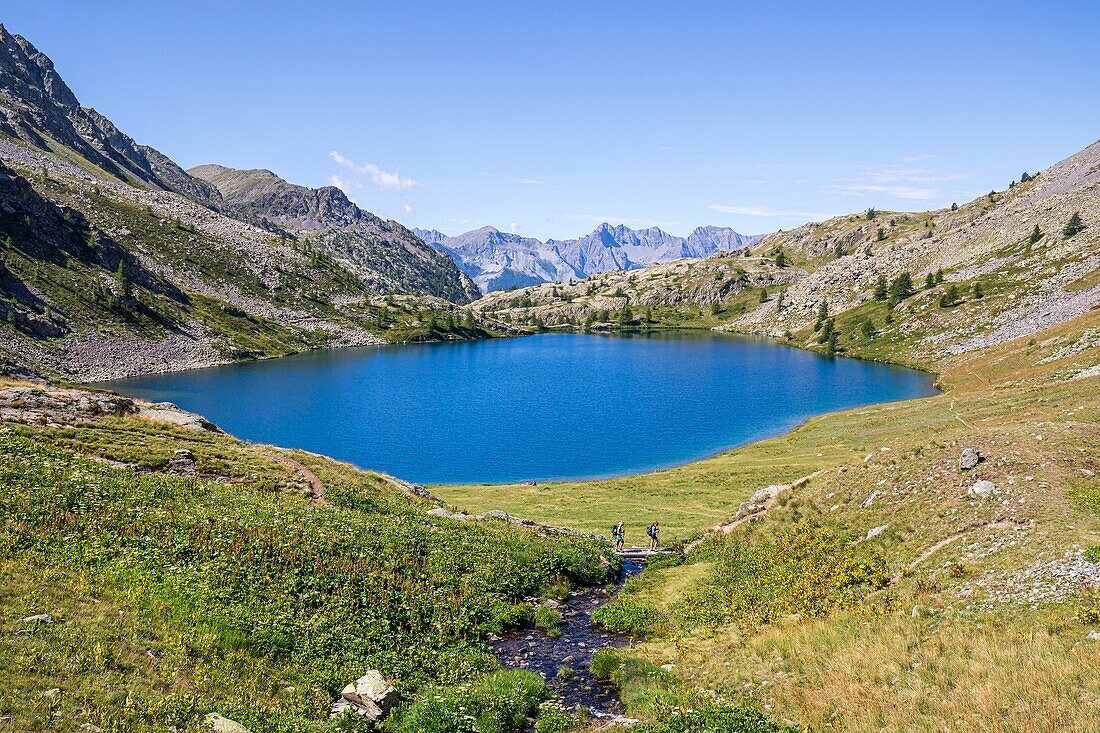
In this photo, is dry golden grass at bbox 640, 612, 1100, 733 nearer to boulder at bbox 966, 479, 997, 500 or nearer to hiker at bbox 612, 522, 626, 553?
boulder at bbox 966, 479, 997, 500

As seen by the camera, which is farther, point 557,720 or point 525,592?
point 525,592

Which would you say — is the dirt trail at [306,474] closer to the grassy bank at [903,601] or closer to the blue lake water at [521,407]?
the grassy bank at [903,601]

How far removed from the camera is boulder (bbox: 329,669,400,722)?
53.7 ft

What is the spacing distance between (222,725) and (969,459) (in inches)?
1166

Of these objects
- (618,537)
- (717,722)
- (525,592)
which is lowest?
(618,537)

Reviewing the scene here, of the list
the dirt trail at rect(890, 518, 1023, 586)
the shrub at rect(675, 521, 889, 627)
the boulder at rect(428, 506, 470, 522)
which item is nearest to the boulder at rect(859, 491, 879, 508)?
the shrub at rect(675, 521, 889, 627)

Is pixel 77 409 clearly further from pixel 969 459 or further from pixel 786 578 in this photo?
pixel 969 459

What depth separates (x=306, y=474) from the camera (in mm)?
38656

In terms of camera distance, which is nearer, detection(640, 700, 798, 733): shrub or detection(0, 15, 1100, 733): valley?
detection(640, 700, 798, 733): shrub

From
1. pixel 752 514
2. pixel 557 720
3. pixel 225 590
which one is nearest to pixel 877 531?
pixel 752 514

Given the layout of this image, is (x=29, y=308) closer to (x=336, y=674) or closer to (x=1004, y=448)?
(x=336, y=674)

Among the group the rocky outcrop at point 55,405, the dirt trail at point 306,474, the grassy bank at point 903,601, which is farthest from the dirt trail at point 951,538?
the rocky outcrop at point 55,405

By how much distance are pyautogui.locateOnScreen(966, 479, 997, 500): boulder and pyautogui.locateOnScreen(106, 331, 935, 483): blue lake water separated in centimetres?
5463

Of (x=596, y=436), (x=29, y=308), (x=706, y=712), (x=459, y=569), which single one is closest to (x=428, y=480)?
(x=596, y=436)
